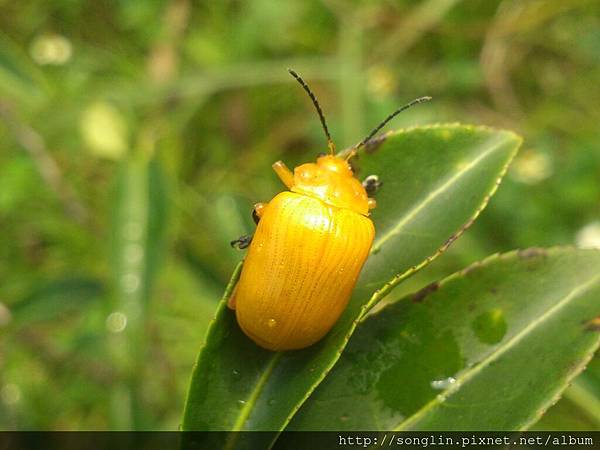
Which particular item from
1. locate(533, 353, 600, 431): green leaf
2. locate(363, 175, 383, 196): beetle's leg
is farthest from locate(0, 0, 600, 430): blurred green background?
locate(363, 175, 383, 196): beetle's leg

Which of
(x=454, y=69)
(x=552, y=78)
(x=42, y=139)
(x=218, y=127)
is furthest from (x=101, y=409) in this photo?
(x=552, y=78)

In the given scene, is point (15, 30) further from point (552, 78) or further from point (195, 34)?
point (552, 78)

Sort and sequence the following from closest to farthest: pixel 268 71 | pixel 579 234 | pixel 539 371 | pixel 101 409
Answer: pixel 539 371
pixel 101 409
pixel 579 234
pixel 268 71

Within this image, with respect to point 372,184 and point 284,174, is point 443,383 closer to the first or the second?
point 372,184

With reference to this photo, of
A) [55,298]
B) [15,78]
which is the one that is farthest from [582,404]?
[15,78]

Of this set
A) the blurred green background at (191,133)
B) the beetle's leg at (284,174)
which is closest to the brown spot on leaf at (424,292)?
the beetle's leg at (284,174)

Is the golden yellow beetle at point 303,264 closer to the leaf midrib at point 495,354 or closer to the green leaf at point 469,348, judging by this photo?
the green leaf at point 469,348
